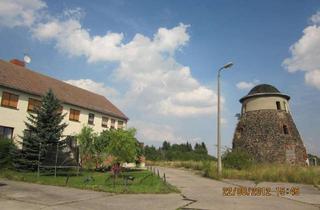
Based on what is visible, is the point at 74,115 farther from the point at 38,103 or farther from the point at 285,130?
the point at 285,130

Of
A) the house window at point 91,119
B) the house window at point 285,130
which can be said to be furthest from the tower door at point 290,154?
the house window at point 91,119

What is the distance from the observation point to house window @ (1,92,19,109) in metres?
24.2

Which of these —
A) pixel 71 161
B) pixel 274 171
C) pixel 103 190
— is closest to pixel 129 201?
pixel 103 190

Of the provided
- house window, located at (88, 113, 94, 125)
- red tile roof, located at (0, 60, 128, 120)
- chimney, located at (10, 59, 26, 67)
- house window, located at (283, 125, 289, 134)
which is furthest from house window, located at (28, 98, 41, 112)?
house window, located at (283, 125, 289, 134)

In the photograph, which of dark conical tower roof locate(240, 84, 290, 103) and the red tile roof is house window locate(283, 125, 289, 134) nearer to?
dark conical tower roof locate(240, 84, 290, 103)

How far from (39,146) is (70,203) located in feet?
46.8

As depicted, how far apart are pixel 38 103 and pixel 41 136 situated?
617cm

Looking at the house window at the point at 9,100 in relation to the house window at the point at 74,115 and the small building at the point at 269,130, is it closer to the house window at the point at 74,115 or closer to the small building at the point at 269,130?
the house window at the point at 74,115

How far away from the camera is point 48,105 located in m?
23.4

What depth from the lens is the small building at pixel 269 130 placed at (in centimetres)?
3466

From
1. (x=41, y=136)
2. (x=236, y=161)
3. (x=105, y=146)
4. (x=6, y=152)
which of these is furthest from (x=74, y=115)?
(x=236, y=161)

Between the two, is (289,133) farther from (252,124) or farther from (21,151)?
(21,151)

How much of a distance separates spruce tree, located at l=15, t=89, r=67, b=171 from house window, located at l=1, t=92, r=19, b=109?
255cm

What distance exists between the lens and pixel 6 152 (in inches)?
841
